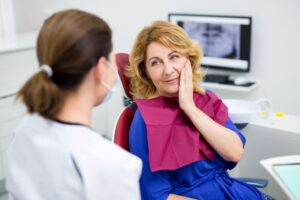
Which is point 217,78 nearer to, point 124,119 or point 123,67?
point 123,67

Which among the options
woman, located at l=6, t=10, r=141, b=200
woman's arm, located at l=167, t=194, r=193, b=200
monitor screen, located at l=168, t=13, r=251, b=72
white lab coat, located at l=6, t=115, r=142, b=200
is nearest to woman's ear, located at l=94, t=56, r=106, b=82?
woman, located at l=6, t=10, r=141, b=200

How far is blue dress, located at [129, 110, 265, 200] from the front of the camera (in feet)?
4.69

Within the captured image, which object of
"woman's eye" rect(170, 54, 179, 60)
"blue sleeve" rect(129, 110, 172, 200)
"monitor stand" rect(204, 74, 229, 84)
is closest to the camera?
"blue sleeve" rect(129, 110, 172, 200)

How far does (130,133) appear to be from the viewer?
4.86ft

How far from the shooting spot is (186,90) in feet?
4.94

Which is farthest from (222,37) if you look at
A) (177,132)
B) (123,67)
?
(177,132)

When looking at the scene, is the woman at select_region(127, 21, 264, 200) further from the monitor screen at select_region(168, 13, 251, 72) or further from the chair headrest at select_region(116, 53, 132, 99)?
the monitor screen at select_region(168, 13, 251, 72)

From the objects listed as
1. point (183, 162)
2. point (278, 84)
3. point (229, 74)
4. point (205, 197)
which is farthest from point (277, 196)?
point (229, 74)

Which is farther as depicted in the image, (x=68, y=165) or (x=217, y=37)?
(x=217, y=37)

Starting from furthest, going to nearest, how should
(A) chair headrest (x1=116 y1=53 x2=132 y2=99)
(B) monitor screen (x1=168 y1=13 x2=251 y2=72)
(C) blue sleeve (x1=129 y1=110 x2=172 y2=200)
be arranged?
(B) monitor screen (x1=168 y1=13 x2=251 y2=72)
(A) chair headrest (x1=116 y1=53 x2=132 y2=99)
(C) blue sleeve (x1=129 y1=110 x2=172 y2=200)

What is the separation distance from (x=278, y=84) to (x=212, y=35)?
1.96 ft

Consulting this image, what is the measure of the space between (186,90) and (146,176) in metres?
0.36

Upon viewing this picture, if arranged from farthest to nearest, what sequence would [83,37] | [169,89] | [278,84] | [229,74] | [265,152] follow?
[229,74] → [278,84] → [265,152] → [169,89] → [83,37]

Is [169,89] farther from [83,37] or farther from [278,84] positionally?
[278,84]
